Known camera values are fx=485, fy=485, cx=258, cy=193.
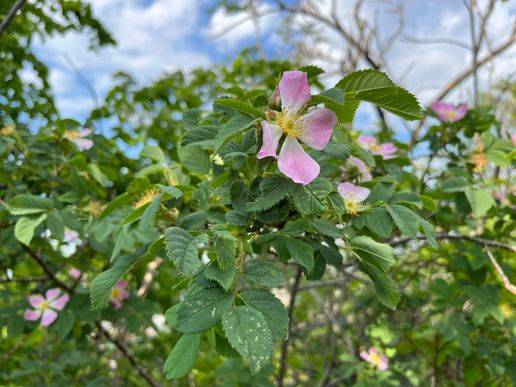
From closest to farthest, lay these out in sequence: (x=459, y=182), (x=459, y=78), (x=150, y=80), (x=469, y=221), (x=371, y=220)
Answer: (x=371, y=220)
(x=459, y=182)
(x=469, y=221)
(x=459, y=78)
(x=150, y=80)

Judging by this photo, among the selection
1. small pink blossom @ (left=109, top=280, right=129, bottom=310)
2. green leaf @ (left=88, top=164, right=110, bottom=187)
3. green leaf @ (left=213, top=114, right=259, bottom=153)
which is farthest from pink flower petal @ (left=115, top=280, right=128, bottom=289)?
green leaf @ (left=213, top=114, right=259, bottom=153)

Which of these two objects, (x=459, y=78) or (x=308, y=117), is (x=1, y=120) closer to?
(x=308, y=117)

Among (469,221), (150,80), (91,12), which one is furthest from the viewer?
(150,80)

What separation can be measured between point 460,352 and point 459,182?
79 cm

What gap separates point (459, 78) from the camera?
6.97ft

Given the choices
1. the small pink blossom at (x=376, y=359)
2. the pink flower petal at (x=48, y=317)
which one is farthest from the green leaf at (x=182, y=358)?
the small pink blossom at (x=376, y=359)

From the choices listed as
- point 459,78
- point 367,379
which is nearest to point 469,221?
point 367,379

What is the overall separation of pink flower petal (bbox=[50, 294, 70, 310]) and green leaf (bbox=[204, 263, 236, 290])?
1.08 metres

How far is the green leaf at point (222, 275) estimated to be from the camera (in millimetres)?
660

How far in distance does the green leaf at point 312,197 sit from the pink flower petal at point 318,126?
68 millimetres

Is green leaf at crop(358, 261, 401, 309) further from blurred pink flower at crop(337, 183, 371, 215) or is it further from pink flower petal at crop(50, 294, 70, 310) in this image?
pink flower petal at crop(50, 294, 70, 310)

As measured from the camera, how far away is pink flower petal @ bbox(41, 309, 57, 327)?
154cm

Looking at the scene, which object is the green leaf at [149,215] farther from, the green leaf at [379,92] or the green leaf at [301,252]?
the green leaf at [379,92]

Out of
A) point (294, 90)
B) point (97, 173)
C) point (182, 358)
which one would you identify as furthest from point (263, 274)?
point (97, 173)
